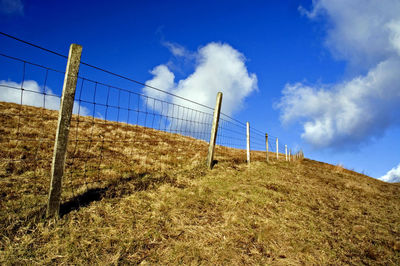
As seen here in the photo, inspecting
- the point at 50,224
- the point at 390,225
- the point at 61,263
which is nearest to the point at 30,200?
the point at 50,224

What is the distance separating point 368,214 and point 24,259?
27.0ft

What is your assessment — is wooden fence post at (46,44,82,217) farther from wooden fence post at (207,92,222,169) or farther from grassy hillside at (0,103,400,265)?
wooden fence post at (207,92,222,169)

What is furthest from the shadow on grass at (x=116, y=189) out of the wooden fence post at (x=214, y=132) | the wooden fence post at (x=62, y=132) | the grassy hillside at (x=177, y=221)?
the wooden fence post at (x=214, y=132)

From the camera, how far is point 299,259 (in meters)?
3.35

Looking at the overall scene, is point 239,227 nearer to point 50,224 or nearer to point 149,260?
point 149,260

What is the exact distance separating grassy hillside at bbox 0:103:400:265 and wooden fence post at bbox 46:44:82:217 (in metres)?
0.32

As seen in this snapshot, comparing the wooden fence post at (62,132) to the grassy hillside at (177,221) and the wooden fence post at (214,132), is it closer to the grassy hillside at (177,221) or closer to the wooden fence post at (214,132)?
the grassy hillside at (177,221)

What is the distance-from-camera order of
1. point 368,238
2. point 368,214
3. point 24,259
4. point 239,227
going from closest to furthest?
1. point 24,259
2. point 239,227
3. point 368,238
4. point 368,214

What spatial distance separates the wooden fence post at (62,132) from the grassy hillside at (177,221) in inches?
12.7

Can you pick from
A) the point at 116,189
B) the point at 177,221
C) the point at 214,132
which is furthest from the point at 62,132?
the point at 214,132

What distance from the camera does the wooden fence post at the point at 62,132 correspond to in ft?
12.0

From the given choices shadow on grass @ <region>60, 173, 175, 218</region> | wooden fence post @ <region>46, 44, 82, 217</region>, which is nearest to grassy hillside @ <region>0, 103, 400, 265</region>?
shadow on grass @ <region>60, 173, 175, 218</region>

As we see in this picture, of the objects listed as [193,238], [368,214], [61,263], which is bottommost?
[61,263]

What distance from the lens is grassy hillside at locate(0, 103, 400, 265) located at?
311cm
